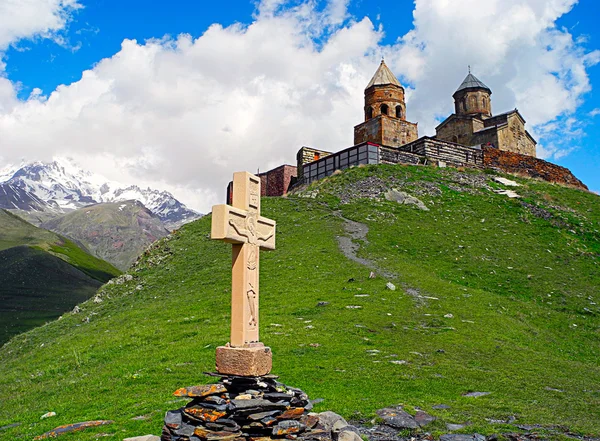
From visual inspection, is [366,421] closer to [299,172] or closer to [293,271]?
[293,271]

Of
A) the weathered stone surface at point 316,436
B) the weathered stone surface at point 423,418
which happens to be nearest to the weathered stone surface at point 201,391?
the weathered stone surface at point 316,436

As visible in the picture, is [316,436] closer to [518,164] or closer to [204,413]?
[204,413]

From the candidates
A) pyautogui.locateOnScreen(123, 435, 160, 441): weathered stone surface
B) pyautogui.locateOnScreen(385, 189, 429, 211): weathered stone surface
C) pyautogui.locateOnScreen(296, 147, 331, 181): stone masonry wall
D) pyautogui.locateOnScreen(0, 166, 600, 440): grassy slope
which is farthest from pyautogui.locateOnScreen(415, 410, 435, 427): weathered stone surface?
pyautogui.locateOnScreen(296, 147, 331, 181): stone masonry wall

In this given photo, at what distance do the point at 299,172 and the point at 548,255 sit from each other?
25.9 metres

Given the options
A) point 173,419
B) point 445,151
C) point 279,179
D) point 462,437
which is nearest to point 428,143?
point 445,151

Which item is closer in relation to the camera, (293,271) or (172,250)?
(293,271)

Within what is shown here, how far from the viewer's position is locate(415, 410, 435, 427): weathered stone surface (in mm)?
8391

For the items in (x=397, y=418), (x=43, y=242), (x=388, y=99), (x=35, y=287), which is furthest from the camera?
(x=43, y=242)

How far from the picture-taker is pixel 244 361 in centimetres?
788

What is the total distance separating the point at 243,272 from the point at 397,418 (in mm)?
3619

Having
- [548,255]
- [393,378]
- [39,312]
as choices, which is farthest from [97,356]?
[39,312]

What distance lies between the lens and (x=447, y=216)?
31.6 m

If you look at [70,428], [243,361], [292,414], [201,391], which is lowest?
[70,428]

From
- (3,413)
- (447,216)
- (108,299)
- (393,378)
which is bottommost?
(3,413)
